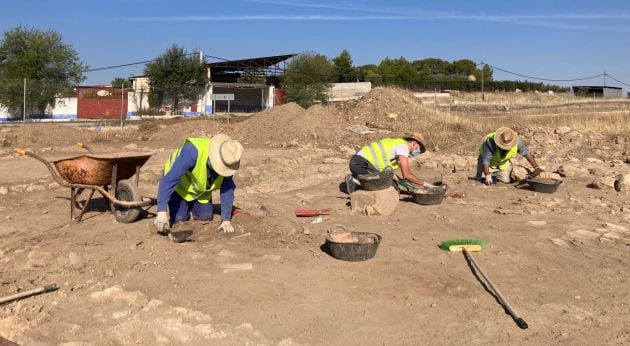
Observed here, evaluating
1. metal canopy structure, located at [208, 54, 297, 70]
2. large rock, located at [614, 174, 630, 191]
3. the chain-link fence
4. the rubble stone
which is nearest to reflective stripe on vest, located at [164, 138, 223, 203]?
large rock, located at [614, 174, 630, 191]

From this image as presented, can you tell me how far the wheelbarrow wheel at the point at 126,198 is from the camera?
6.48 meters

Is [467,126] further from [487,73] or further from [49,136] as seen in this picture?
[487,73]

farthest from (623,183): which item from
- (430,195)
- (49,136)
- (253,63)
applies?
(253,63)

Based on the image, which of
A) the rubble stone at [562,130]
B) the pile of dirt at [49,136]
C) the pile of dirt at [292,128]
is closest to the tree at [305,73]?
the pile of dirt at [292,128]

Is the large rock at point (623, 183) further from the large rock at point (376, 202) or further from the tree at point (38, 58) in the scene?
the tree at point (38, 58)

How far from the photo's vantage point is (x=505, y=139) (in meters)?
9.56

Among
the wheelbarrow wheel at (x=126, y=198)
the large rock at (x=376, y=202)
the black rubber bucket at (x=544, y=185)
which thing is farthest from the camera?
the black rubber bucket at (x=544, y=185)

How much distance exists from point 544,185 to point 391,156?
3.15 meters

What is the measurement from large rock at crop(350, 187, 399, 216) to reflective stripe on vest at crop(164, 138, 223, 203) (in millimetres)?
2267

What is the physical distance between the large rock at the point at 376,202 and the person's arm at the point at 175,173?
2.78 meters

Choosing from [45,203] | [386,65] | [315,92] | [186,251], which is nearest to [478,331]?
[186,251]

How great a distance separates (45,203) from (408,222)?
5.19 m

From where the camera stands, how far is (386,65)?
68.0 m

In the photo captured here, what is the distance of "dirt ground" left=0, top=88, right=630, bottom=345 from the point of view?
3.83 m
